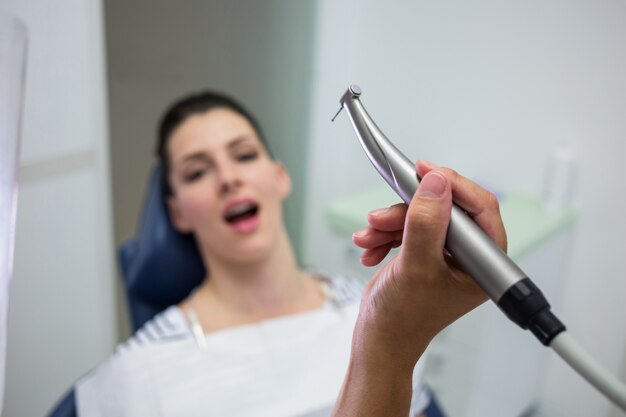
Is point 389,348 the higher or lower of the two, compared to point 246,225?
higher

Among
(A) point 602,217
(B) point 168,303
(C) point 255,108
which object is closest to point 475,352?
(A) point 602,217

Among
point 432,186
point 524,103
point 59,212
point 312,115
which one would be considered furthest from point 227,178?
point 432,186

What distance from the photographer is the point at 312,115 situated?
2.69 ft

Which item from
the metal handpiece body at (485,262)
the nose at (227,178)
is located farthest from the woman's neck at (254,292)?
the metal handpiece body at (485,262)

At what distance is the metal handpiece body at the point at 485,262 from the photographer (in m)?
0.27

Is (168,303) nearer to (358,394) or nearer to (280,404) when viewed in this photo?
(280,404)

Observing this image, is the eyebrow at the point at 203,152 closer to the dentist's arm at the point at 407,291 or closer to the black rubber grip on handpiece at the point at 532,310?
the dentist's arm at the point at 407,291

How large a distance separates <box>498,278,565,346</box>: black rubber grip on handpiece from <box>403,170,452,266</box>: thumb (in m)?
0.05

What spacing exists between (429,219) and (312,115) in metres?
0.55

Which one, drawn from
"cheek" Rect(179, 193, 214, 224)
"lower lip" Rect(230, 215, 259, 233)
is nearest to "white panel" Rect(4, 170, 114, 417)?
"cheek" Rect(179, 193, 214, 224)

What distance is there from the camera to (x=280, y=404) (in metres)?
0.74

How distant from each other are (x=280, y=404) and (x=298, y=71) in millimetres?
520

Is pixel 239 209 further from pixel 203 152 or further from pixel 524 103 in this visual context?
pixel 524 103

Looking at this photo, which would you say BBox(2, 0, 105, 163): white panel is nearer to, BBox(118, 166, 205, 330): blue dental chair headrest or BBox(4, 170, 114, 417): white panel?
BBox(4, 170, 114, 417): white panel
